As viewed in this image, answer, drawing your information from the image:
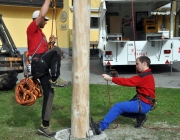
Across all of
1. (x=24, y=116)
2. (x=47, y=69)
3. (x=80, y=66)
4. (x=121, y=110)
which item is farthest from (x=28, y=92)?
(x=24, y=116)

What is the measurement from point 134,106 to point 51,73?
4.79 ft

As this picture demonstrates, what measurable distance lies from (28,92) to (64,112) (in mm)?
1889

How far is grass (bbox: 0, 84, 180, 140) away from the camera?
571 cm

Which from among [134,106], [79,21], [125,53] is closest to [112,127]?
[134,106]

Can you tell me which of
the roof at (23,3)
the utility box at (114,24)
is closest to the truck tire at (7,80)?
the utility box at (114,24)

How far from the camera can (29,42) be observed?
5.06 metres

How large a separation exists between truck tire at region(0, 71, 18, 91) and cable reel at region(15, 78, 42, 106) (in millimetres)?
3906

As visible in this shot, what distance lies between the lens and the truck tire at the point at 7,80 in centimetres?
906

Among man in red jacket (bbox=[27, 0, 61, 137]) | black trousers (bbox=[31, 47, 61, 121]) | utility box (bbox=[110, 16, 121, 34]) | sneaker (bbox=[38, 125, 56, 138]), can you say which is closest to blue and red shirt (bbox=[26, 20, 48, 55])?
man in red jacket (bbox=[27, 0, 61, 137])

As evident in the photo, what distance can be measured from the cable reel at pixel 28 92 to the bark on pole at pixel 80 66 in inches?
26.1

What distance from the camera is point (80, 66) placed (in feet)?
16.0

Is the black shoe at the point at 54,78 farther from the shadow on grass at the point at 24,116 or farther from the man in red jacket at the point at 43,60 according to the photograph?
the shadow on grass at the point at 24,116

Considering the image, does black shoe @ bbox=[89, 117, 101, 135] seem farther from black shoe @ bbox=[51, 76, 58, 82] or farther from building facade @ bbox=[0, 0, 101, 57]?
building facade @ bbox=[0, 0, 101, 57]

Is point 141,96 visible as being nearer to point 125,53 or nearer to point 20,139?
point 20,139
